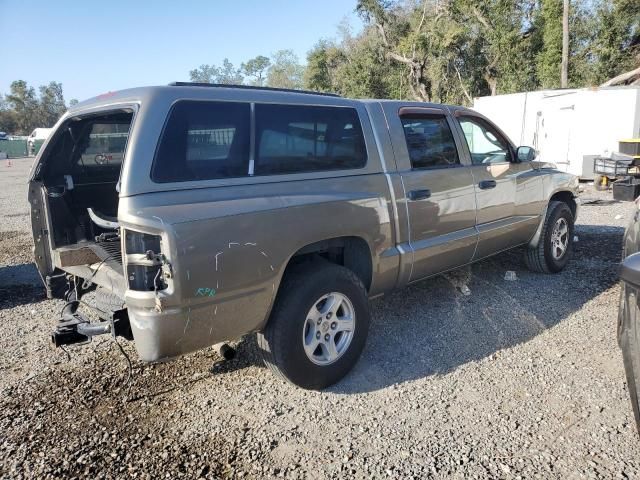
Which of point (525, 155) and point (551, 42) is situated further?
point (551, 42)

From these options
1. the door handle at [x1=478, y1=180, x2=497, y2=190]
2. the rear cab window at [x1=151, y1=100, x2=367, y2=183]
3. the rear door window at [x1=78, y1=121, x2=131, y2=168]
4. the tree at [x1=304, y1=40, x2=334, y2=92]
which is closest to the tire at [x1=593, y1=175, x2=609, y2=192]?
the door handle at [x1=478, y1=180, x2=497, y2=190]

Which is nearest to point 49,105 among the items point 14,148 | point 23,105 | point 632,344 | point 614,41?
point 23,105

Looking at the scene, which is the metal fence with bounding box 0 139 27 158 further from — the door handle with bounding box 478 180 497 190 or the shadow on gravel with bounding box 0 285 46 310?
the door handle with bounding box 478 180 497 190

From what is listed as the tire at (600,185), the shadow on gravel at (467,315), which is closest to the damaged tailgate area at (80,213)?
the shadow on gravel at (467,315)

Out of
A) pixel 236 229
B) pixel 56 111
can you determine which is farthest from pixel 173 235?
pixel 56 111

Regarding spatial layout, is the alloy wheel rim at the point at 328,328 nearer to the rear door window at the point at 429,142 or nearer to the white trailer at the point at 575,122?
the rear door window at the point at 429,142

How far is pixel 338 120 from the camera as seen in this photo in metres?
3.61

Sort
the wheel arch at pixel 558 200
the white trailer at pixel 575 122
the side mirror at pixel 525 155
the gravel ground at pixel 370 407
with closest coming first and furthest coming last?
the gravel ground at pixel 370 407, the side mirror at pixel 525 155, the wheel arch at pixel 558 200, the white trailer at pixel 575 122

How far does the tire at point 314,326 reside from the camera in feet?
10.3

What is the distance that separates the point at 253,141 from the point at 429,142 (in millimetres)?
1801

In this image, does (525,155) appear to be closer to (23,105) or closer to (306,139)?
(306,139)

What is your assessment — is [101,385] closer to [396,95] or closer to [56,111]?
[396,95]

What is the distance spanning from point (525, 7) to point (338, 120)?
28.5m

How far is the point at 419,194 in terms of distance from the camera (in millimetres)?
3891
